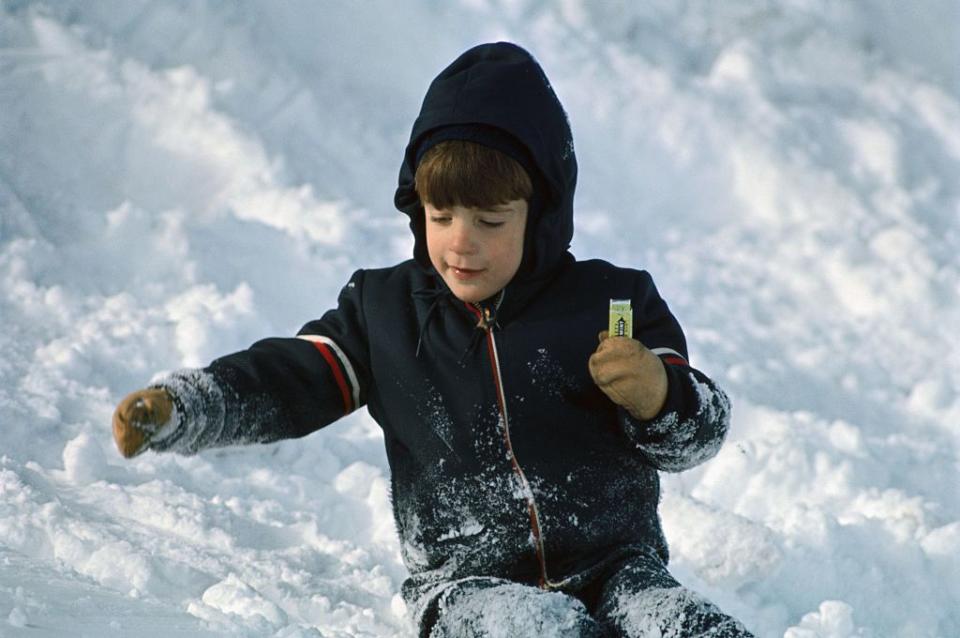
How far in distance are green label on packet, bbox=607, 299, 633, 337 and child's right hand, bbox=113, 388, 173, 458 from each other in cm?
72

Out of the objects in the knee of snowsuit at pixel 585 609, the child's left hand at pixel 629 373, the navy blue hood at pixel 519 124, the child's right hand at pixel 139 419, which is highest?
the navy blue hood at pixel 519 124

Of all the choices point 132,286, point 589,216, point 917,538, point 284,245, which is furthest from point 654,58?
point 917,538

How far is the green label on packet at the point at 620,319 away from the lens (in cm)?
194

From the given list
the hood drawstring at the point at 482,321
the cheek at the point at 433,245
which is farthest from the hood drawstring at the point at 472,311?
the cheek at the point at 433,245

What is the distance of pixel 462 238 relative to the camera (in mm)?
1935

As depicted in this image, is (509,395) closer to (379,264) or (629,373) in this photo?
(629,373)

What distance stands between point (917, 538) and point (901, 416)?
1069 mm

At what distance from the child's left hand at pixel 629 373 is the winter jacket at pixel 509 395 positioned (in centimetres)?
9

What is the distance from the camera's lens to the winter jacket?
6.48 feet

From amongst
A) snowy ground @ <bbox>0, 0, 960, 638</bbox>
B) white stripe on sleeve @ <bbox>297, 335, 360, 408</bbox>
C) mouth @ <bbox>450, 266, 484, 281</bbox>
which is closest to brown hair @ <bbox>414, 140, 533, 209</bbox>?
mouth @ <bbox>450, 266, 484, 281</bbox>

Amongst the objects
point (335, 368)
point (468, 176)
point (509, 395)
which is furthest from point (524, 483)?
point (468, 176)

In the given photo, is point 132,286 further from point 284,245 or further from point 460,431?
point 460,431

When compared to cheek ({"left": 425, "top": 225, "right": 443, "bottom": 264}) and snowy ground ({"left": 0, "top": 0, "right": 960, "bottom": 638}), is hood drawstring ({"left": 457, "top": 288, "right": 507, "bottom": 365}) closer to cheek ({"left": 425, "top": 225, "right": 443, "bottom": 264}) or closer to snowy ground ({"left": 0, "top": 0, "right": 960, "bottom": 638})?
cheek ({"left": 425, "top": 225, "right": 443, "bottom": 264})

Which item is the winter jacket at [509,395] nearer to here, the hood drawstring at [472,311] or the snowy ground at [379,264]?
the hood drawstring at [472,311]
